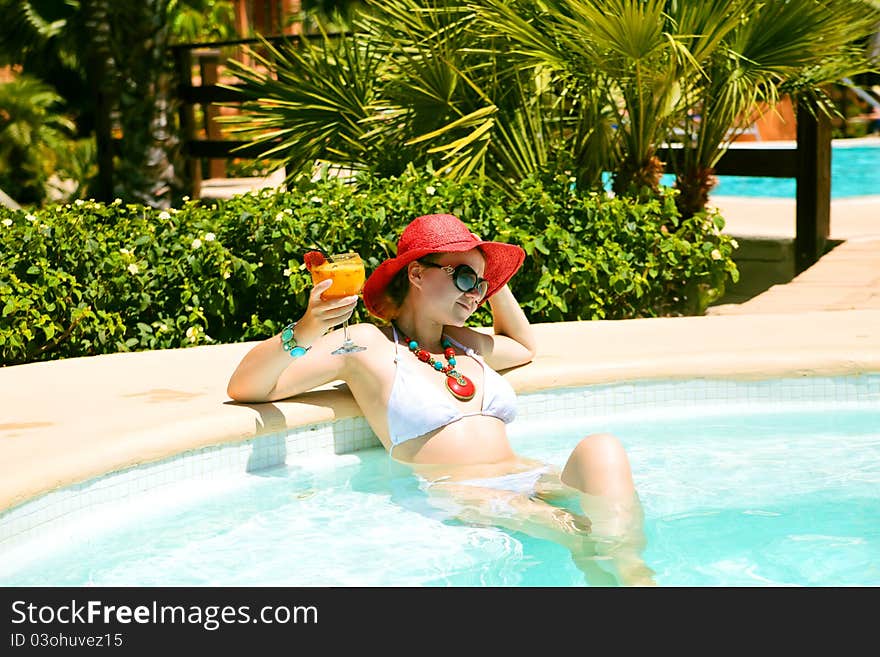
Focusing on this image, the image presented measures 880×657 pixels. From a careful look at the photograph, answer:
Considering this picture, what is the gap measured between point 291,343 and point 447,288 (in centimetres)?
54

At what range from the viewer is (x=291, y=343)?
4184 millimetres

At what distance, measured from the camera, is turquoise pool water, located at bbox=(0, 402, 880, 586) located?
13.1ft

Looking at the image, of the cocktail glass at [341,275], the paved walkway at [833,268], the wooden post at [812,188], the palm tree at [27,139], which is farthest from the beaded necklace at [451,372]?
the palm tree at [27,139]

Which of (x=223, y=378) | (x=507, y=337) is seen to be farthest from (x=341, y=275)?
(x=223, y=378)

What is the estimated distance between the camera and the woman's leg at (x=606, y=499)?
388 centimetres

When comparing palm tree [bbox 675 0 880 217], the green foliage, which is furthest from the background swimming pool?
the green foliage

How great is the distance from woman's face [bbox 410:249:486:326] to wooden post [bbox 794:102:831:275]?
532 cm

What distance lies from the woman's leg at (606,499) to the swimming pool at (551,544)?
12 centimetres

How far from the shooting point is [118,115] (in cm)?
1181

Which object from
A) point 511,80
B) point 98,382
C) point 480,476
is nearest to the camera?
point 480,476
